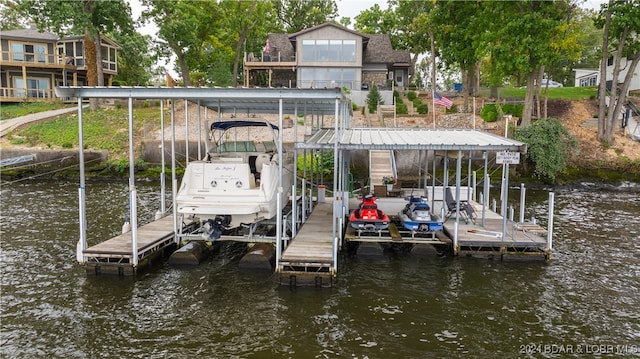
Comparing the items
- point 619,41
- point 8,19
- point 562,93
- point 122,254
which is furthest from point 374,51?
point 8,19

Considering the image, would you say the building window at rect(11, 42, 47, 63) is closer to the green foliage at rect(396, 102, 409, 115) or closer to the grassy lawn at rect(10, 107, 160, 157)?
the grassy lawn at rect(10, 107, 160, 157)

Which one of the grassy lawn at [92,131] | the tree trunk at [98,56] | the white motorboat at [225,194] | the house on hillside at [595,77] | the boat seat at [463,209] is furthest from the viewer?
the house on hillside at [595,77]

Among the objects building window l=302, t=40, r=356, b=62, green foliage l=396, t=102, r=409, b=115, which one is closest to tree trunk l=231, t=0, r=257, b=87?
building window l=302, t=40, r=356, b=62

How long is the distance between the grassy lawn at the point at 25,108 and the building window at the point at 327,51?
2165 centimetres

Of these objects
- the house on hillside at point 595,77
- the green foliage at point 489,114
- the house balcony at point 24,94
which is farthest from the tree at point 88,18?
the house on hillside at point 595,77

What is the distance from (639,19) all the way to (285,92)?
1114 inches

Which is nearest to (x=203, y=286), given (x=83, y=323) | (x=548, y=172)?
(x=83, y=323)

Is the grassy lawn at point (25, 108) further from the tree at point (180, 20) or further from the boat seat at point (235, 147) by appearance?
the boat seat at point (235, 147)

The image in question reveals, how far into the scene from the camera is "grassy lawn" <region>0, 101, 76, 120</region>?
131 ft

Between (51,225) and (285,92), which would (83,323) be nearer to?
(285,92)

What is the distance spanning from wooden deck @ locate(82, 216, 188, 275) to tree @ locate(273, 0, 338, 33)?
168 feet

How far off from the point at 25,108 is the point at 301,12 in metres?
33.5

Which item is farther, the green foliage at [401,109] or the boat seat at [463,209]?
the green foliage at [401,109]

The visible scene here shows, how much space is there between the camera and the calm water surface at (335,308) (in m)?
9.12
